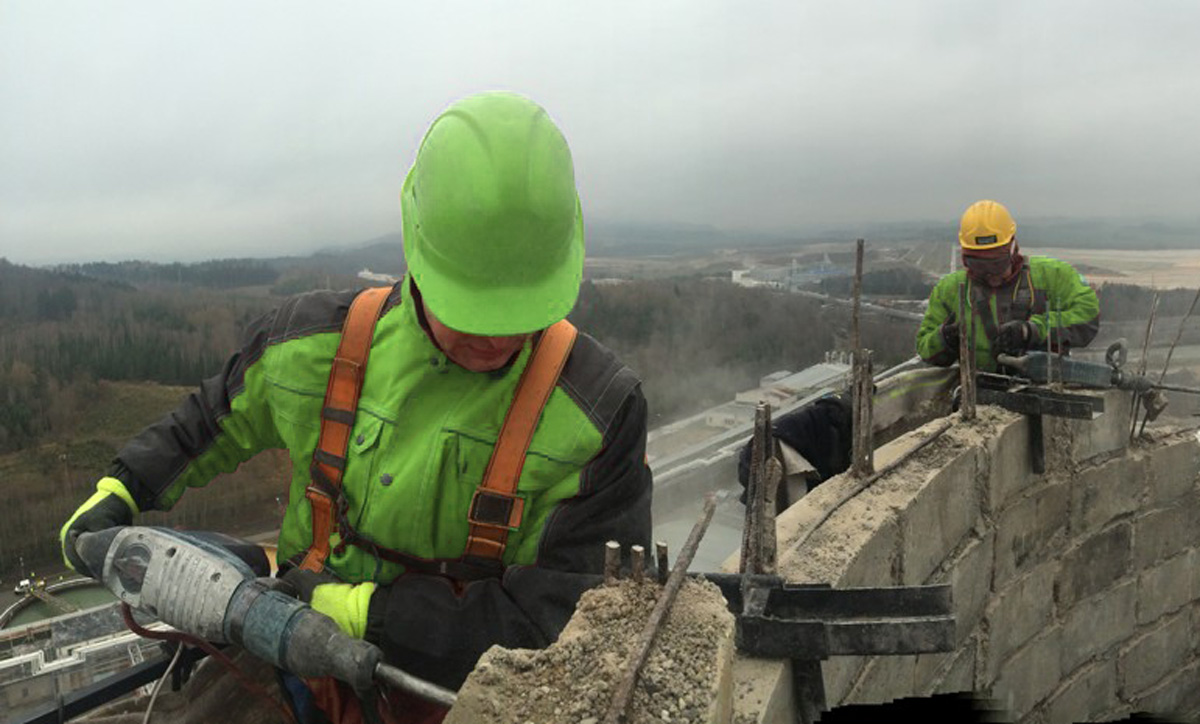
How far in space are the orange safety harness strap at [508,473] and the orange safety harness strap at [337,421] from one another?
39cm

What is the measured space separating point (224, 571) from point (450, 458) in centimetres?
60

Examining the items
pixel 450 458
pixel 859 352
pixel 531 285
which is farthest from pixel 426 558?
pixel 859 352

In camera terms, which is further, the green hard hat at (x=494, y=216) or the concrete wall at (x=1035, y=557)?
the concrete wall at (x=1035, y=557)

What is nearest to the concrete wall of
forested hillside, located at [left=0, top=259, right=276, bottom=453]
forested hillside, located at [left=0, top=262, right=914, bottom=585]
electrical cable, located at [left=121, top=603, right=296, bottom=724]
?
electrical cable, located at [left=121, top=603, right=296, bottom=724]

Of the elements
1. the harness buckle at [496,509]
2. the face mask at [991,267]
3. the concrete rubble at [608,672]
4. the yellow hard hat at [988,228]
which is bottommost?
the concrete rubble at [608,672]

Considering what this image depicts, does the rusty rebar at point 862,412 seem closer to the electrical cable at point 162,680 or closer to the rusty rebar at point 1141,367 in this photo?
the rusty rebar at point 1141,367

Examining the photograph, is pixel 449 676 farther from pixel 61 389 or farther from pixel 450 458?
pixel 61 389

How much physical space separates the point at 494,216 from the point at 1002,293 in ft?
16.5

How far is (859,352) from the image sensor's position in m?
3.04

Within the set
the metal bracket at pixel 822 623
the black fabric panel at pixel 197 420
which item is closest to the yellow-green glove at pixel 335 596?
the black fabric panel at pixel 197 420

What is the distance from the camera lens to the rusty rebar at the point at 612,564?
1563mm

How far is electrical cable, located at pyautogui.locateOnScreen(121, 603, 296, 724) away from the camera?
2.08 meters

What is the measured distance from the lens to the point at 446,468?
2008 millimetres

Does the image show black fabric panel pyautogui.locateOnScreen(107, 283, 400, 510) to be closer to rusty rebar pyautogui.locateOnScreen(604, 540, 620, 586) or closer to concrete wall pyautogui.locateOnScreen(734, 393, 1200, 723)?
rusty rebar pyautogui.locateOnScreen(604, 540, 620, 586)
